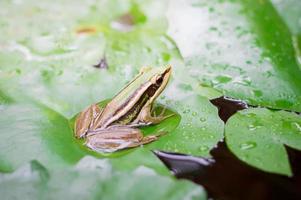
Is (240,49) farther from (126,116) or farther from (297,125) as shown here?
(126,116)

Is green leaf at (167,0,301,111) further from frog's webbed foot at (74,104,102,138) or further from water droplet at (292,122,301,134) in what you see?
→ frog's webbed foot at (74,104,102,138)

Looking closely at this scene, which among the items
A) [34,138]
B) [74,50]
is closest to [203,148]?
[34,138]

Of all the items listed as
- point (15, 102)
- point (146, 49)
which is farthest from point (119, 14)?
point (15, 102)

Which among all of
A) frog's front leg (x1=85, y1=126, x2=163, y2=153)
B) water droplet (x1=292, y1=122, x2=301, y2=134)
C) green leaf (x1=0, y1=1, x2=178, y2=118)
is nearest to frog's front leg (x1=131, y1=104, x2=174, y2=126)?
frog's front leg (x1=85, y1=126, x2=163, y2=153)

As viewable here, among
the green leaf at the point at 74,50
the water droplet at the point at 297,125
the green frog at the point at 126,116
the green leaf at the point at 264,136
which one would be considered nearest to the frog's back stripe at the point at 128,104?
the green frog at the point at 126,116

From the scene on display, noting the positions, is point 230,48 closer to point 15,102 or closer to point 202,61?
point 202,61

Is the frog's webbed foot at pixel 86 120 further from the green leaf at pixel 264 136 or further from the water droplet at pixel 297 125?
the water droplet at pixel 297 125
